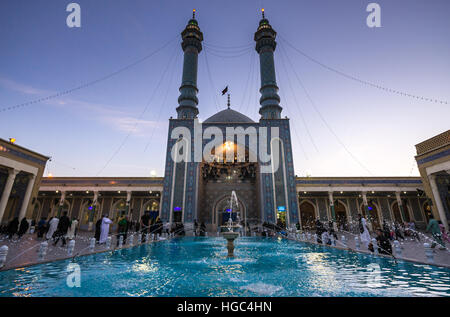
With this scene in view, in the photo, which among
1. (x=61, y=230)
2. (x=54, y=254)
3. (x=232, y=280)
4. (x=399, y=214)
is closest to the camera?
(x=232, y=280)

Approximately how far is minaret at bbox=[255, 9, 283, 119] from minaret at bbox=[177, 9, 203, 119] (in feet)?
24.3

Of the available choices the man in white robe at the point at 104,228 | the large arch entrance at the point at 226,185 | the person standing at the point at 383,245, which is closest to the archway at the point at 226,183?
the large arch entrance at the point at 226,185

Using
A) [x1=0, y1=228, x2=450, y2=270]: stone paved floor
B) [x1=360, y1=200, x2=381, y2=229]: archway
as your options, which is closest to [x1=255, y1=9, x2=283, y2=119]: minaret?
[x1=360, y1=200, x2=381, y2=229]: archway

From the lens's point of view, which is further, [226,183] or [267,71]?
[267,71]

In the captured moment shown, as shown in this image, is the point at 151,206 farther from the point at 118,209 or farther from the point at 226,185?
the point at 226,185

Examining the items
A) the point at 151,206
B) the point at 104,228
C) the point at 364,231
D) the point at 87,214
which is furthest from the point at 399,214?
the point at 87,214

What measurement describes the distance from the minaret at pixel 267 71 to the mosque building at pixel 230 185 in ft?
0.37

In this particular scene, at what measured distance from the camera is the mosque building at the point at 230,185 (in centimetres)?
1967

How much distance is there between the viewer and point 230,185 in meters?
23.5

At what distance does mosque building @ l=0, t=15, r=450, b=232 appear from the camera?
1967cm

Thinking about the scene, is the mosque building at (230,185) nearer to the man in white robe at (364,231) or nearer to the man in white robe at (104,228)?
the man in white robe at (104,228)

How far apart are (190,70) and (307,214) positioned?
70.8 feet
